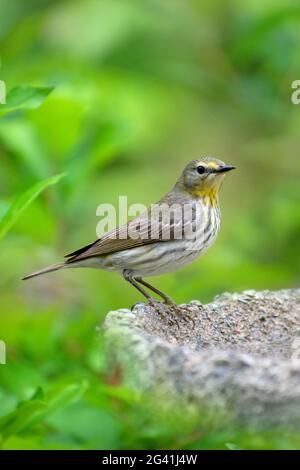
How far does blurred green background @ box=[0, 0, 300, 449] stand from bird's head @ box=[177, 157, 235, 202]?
1.51 ft

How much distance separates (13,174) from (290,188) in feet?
14.5

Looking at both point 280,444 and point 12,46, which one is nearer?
point 280,444

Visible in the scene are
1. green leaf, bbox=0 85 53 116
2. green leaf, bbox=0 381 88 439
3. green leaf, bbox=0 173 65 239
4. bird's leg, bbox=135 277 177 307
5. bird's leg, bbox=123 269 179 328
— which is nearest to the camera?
green leaf, bbox=0 173 65 239

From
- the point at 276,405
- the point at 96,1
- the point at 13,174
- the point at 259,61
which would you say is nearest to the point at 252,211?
the point at 259,61

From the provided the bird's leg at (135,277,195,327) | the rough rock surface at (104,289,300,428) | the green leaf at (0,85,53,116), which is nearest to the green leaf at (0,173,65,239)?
the green leaf at (0,85,53,116)

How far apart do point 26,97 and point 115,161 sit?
Answer: 7.74 metres

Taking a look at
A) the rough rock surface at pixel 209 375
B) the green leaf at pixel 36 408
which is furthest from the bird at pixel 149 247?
the green leaf at pixel 36 408

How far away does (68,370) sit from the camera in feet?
22.4

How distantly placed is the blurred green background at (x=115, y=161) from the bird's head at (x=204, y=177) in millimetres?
459

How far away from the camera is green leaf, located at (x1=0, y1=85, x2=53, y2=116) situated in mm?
4758

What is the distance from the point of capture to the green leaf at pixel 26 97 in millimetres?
4758

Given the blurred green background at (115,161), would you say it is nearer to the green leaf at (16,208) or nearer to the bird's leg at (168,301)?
the green leaf at (16,208)

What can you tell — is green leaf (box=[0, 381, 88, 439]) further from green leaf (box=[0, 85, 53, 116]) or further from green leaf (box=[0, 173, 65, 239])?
green leaf (box=[0, 85, 53, 116])
